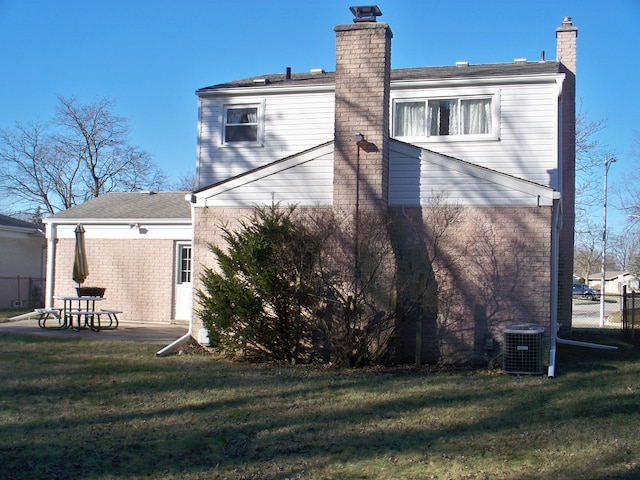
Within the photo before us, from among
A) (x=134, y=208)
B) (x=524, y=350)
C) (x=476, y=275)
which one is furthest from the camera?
(x=134, y=208)

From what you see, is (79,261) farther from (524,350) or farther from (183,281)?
(524,350)

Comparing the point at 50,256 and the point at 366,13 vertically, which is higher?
the point at 366,13

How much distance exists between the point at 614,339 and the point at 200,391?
40.0ft

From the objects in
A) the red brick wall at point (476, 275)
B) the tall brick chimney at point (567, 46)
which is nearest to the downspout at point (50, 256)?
the red brick wall at point (476, 275)

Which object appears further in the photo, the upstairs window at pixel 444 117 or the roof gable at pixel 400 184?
the upstairs window at pixel 444 117

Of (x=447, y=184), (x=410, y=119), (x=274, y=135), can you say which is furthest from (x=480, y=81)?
(x=274, y=135)

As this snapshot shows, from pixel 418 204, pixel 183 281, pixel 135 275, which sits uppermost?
pixel 418 204

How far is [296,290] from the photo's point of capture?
35.4 feet

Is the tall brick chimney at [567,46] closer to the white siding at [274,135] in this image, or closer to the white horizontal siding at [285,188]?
the white siding at [274,135]

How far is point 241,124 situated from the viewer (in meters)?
16.4

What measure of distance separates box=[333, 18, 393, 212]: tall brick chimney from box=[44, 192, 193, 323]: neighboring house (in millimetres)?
6832

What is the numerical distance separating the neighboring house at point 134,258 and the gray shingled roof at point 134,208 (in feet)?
0.09

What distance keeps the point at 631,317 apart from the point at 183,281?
11.6 m

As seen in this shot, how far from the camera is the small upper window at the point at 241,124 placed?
16.3m
